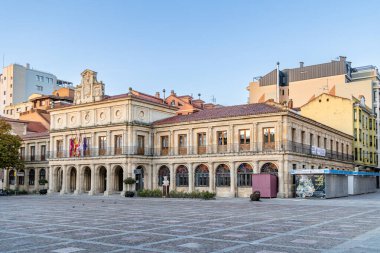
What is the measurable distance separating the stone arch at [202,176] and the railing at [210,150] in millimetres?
1699

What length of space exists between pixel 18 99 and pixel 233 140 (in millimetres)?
83927

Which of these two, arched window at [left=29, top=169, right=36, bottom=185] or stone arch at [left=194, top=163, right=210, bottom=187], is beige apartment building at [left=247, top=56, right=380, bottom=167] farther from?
arched window at [left=29, top=169, right=36, bottom=185]

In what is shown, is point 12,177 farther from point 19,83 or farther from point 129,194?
point 19,83

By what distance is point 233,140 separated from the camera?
5034cm

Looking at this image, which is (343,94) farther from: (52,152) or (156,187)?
(52,152)

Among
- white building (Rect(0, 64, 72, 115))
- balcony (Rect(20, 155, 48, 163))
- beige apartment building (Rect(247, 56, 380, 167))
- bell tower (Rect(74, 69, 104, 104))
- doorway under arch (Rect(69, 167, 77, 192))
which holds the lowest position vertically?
doorway under arch (Rect(69, 167, 77, 192))

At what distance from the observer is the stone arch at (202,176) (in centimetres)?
5203

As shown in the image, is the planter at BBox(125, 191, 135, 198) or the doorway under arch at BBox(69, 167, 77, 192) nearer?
the planter at BBox(125, 191, 135, 198)

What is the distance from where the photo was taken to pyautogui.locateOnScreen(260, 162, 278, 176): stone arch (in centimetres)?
4688

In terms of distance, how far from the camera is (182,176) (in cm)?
5431

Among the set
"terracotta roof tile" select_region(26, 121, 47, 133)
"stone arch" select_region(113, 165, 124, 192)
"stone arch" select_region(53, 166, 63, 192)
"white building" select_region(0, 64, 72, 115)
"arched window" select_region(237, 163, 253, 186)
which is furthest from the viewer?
"white building" select_region(0, 64, 72, 115)

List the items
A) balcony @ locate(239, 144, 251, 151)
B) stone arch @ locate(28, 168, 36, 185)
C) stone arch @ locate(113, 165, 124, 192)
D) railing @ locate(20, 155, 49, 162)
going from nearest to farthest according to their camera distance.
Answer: balcony @ locate(239, 144, 251, 151)
stone arch @ locate(113, 165, 124, 192)
railing @ locate(20, 155, 49, 162)
stone arch @ locate(28, 168, 36, 185)

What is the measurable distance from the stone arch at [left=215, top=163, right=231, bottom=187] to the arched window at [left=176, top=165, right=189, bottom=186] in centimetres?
442

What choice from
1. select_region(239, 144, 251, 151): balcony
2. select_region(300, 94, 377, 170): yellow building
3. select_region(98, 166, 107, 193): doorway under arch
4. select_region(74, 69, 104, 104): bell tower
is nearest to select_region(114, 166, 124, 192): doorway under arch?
select_region(98, 166, 107, 193): doorway under arch
